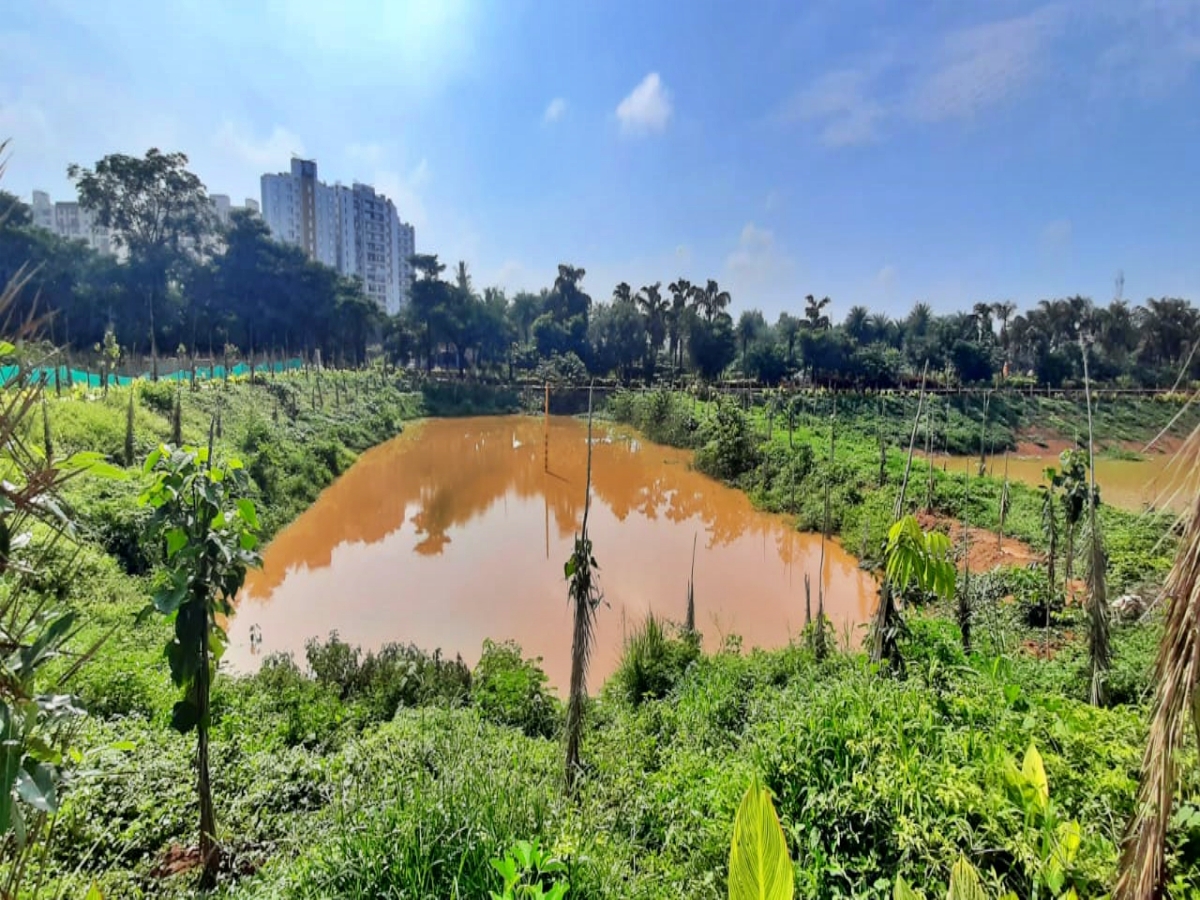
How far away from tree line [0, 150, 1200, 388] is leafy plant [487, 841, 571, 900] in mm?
24247

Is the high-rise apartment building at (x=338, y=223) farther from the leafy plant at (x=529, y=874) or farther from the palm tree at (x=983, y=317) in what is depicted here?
the leafy plant at (x=529, y=874)

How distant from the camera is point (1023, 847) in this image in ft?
7.77

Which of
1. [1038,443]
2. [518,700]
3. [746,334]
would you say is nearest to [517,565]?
[518,700]

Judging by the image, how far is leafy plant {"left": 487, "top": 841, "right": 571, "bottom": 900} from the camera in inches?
77.4

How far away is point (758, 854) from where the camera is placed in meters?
1.56

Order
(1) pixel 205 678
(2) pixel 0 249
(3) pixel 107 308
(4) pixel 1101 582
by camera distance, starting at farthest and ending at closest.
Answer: (3) pixel 107 308 < (2) pixel 0 249 < (4) pixel 1101 582 < (1) pixel 205 678

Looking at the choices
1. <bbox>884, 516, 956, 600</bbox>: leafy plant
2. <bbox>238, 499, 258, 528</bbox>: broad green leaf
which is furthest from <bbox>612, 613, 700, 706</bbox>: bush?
<bbox>238, 499, 258, 528</bbox>: broad green leaf

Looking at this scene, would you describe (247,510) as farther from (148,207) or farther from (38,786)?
(148,207)

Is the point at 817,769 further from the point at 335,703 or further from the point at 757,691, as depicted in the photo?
the point at 335,703

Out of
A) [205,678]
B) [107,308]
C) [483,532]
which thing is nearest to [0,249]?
[107,308]

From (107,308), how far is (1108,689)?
3317 centimetres

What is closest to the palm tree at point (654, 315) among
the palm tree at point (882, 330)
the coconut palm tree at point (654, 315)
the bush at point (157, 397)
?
the coconut palm tree at point (654, 315)

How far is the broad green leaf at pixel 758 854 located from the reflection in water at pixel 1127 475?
1109 millimetres

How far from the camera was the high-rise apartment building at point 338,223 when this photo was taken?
63.8 meters
